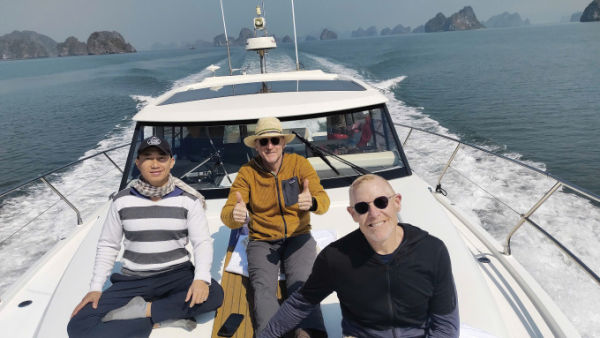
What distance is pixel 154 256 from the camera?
2256 millimetres

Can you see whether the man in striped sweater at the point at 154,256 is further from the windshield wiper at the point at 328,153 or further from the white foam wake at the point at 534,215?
the white foam wake at the point at 534,215

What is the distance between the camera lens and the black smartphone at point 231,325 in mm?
2131

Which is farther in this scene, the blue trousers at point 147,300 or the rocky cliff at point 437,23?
the rocky cliff at point 437,23

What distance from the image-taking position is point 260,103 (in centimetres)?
364

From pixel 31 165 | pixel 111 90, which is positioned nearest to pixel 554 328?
pixel 31 165

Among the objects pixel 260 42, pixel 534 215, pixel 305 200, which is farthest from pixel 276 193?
pixel 260 42

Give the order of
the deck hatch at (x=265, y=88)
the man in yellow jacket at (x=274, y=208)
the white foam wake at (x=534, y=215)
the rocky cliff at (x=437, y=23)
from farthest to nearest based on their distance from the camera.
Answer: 1. the rocky cliff at (x=437, y=23)
2. the deck hatch at (x=265, y=88)
3. the white foam wake at (x=534, y=215)
4. the man in yellow jacket at (x=274, y=208)

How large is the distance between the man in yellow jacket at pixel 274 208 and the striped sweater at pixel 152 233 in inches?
8.3

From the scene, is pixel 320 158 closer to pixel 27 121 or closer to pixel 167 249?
pixel 167 249

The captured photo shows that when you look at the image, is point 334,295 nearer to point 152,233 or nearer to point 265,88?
point 152,233

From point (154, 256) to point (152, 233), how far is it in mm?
162

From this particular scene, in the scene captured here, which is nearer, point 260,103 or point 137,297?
point 137,297

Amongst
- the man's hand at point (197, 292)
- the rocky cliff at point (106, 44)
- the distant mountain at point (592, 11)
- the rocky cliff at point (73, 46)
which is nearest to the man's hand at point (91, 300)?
the man's hand at point (197, 292)

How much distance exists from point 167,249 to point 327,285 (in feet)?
3.69
